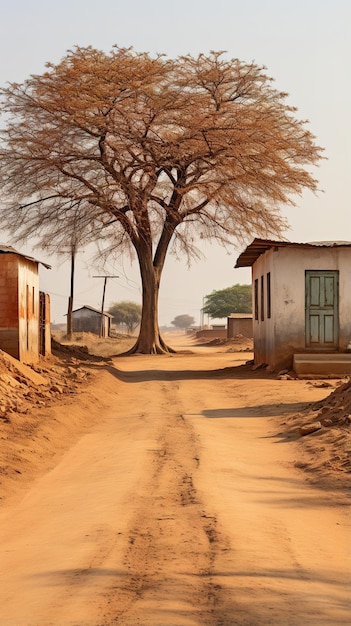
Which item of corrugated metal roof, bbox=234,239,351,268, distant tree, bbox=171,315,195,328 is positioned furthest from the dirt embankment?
distant tree, bbox=171,315,195,328

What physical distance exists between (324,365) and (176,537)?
15.7 m

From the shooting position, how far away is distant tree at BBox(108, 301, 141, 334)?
11169cm

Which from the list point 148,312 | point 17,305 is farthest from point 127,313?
point 17,305

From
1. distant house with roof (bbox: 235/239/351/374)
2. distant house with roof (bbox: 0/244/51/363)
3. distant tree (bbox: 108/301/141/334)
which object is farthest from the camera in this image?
distant tree (bbox: 108/301/141/334)

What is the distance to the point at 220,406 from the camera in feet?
53.7

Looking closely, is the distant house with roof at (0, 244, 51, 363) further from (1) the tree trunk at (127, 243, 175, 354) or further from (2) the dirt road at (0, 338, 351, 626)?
(1) the tree trunk at (127, 243, 175, 354)

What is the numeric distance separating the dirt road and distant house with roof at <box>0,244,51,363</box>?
25.8 ft

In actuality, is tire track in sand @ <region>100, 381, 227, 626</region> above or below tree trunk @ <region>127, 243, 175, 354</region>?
below

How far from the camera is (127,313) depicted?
111875mm

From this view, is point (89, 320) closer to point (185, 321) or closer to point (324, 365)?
point (324, 365)

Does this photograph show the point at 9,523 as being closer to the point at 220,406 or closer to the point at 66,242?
the point at 220,406

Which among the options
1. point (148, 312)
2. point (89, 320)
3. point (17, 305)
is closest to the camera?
point (17, 305)

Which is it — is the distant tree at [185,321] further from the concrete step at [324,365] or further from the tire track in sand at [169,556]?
the tire track in sand at [169,556]

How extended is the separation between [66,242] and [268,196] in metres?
8.66
